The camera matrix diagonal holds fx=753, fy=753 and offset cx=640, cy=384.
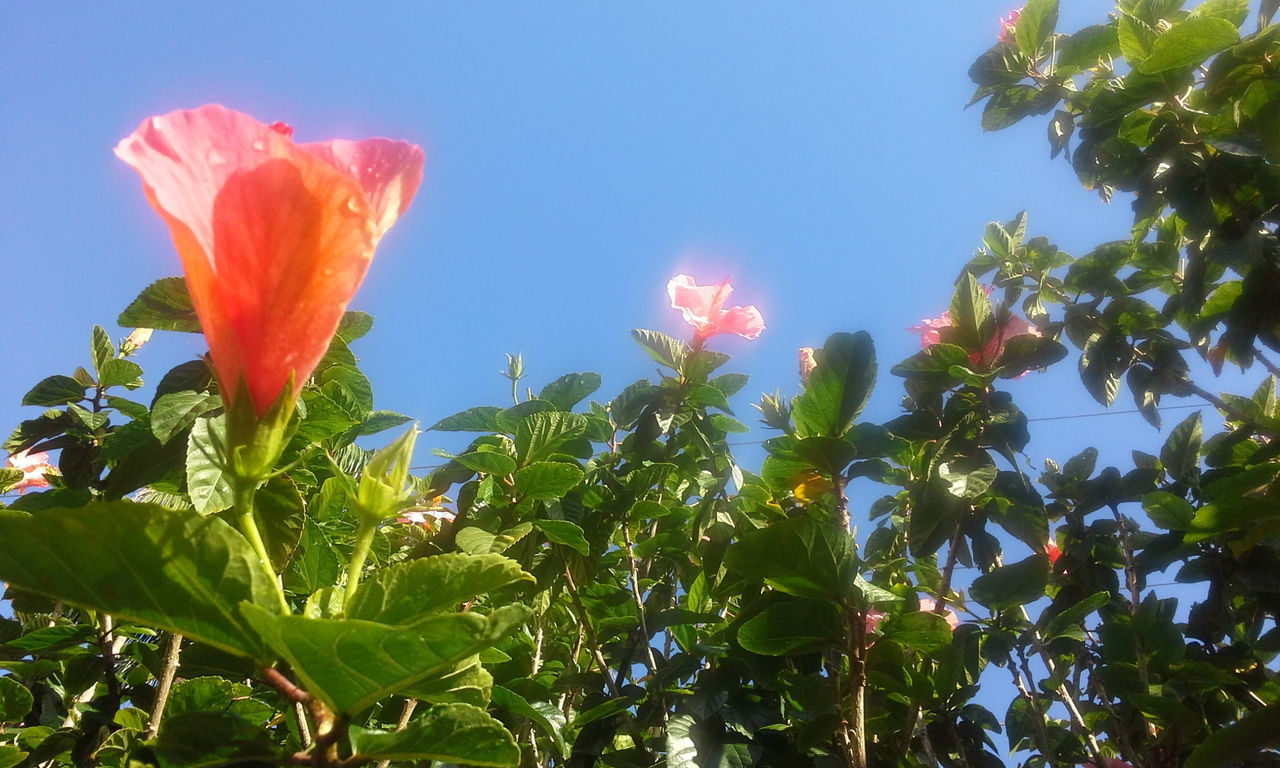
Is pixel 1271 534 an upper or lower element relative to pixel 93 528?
upper

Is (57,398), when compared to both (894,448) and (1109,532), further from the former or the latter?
(1109,532)

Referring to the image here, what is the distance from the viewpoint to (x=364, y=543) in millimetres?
549

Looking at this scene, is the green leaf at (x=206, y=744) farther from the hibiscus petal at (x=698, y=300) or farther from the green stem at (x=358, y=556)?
the hibiscus petal at (x=698, y=300)

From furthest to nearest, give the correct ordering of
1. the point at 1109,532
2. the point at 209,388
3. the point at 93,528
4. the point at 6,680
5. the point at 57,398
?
the point at 1109,532, the point at 57,398, the point at 6,680, the point at 209,388, the point at 93,528

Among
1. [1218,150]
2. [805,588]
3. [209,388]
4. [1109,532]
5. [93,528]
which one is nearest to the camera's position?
[93,528]

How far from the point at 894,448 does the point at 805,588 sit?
340 millimetres

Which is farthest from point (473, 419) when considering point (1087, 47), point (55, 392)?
point (1087, 47)

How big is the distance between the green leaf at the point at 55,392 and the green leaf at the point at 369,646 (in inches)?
49.2

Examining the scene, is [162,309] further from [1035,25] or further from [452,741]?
[1035,25]

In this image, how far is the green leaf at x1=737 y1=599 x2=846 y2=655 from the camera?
990 millimetres

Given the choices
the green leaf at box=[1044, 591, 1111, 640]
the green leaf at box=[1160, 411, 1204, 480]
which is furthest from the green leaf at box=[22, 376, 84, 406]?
the green leaf at box=[1160, 411, 1204, 480]

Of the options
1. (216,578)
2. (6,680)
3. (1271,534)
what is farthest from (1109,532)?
(6,680)

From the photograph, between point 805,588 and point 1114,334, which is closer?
point 805,588

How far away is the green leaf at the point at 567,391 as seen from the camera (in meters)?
1.44
